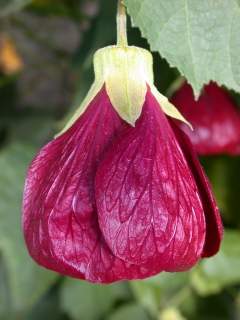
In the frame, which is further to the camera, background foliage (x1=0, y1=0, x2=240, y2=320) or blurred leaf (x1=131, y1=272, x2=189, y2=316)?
blurred leaf (x1=131, y1=272, x2=189, y2=316)

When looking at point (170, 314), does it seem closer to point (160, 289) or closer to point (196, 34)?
point (160, 289)

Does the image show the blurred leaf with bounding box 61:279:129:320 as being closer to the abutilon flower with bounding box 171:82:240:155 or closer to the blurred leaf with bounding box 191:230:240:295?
the blurred leaf with bounding box 191:230:240:295

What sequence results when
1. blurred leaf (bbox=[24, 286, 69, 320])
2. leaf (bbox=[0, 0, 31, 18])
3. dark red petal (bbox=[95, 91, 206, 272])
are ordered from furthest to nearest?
blurred leaf (bbox=[24, 286, 69, 320]) → leaf (bbox=[0, 0, 31, 18]) → dark red petal (bbox=[95, 91, 206, 272])

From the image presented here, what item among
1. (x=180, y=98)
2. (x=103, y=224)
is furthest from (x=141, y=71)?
(x=180, y=98)

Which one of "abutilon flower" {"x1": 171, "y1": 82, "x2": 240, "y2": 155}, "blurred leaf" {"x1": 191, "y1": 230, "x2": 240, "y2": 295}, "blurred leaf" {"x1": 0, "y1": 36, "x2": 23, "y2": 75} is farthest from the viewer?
"blurred leaf" {"x1": 0, "y1": 36, "x2": 23, "y2": 75}

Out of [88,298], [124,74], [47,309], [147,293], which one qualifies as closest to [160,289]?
[147,293]

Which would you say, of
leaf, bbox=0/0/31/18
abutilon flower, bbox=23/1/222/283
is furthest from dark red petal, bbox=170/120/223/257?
leaf, bbox=0/0/31/18
